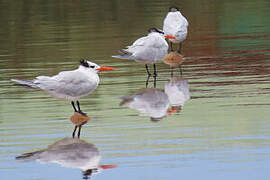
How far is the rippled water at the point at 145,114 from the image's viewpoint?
797cm

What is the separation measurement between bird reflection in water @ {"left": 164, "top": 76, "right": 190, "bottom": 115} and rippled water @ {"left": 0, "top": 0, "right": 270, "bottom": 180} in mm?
111

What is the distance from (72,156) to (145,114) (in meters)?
2.44

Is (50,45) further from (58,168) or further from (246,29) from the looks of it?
(58,168)

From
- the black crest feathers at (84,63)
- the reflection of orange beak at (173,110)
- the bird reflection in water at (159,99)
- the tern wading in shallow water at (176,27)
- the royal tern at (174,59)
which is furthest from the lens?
the tern wading in shallow water at (176,27)

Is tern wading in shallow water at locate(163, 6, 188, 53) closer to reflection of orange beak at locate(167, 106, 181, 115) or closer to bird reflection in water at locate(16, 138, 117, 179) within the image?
reflection of orange beak at locate(167, 106, 181, 115)

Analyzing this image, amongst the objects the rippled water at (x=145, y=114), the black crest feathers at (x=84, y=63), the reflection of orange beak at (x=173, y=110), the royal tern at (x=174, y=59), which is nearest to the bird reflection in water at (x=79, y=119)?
the rippled water at (x=145, y=114)

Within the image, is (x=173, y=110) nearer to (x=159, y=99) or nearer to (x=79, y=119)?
(x=159, y=99)

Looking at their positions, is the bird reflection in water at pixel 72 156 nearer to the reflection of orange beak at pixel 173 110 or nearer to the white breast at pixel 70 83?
the white breast at pixel 70 83

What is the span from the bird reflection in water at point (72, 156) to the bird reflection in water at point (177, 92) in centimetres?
209

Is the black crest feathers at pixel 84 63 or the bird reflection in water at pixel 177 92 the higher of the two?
the black crest feathers at pixel 84 63

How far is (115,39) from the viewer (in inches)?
821

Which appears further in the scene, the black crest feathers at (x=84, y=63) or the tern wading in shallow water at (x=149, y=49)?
the tern wading in shallow water at (x=149, y=49)

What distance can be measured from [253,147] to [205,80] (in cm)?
513

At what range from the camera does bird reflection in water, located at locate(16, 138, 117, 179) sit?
802 centimetres
